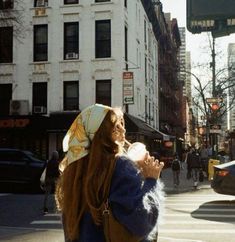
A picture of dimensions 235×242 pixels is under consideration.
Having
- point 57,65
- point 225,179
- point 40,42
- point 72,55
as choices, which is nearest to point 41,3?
point 40,42

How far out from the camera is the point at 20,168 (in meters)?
20.8

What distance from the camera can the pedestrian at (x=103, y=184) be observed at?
2711 mm

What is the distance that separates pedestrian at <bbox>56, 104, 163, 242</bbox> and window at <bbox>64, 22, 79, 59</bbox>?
29.2 metres

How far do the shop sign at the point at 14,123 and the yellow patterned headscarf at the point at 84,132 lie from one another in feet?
91.3

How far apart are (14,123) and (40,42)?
546cm

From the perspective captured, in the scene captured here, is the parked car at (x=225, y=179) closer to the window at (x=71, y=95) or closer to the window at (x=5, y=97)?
the window at (x=71, y=95)

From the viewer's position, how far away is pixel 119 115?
9.68 feet

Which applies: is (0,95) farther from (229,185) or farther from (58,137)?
(229,185)

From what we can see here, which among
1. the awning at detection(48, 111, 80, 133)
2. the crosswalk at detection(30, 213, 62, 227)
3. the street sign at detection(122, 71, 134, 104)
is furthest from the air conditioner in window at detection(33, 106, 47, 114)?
the crosswalk at detection(30, 213, 62, 227)

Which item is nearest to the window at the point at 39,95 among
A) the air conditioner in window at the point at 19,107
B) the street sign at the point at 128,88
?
the air conditioner in window at the point at 19,107

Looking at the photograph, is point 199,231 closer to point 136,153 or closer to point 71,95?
point 136,153

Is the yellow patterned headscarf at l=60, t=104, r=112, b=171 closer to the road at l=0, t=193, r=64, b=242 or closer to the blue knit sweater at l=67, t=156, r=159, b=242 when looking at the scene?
the blue knit sweater at l=67, t=156, r=159, b=242

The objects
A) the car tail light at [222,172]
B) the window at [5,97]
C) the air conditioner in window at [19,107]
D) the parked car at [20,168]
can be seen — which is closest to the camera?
the car tail light at [222,172]

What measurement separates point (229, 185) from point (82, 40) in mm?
18439
